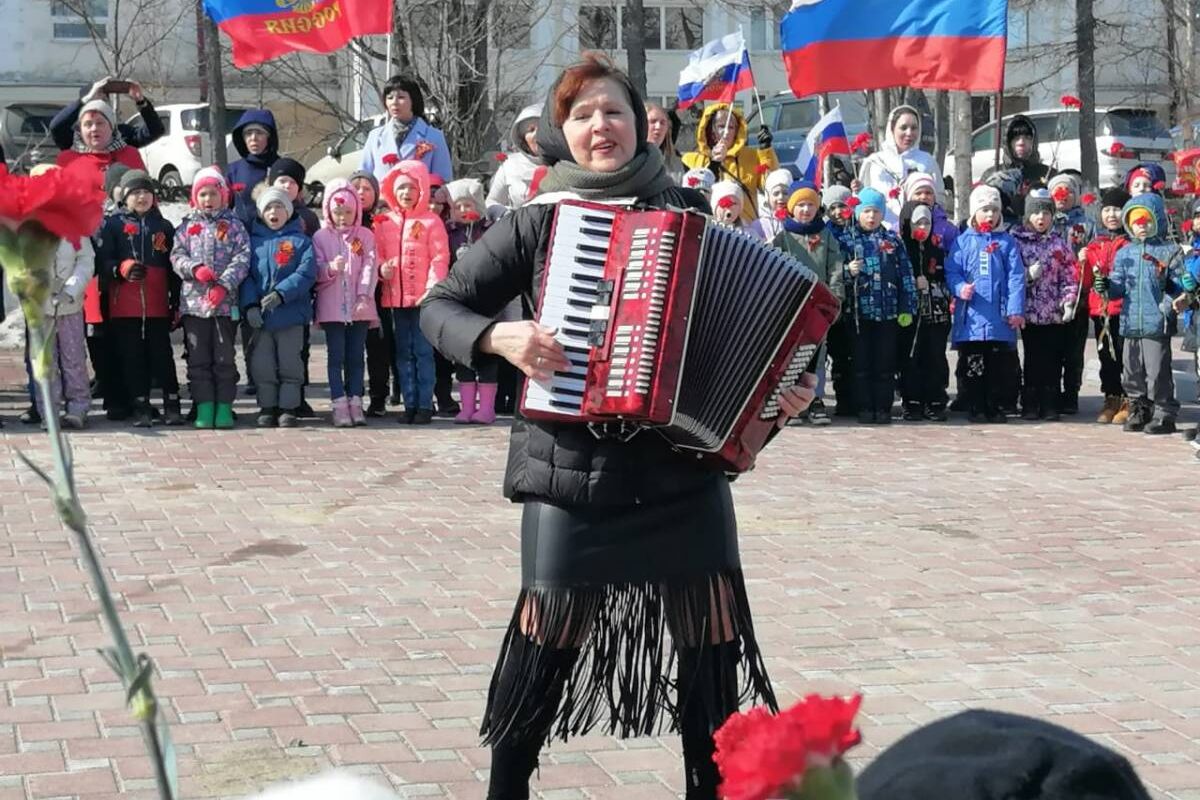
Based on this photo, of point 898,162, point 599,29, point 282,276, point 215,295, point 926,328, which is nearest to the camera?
point 215,295

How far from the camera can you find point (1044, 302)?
12977 mm

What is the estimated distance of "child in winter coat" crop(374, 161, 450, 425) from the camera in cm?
1245

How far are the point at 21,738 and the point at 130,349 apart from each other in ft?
23.2

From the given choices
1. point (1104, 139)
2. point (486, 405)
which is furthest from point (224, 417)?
point (1104, 139)

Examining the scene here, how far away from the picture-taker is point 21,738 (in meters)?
5.39

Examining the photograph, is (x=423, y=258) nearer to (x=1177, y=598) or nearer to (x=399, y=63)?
(x=1177, y=598)

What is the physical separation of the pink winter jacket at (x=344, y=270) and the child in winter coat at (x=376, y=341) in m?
0.31

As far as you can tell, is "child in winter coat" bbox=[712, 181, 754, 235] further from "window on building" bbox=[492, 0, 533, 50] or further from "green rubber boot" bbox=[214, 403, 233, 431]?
"window on building" bbox=[492, 0, 533, 50]

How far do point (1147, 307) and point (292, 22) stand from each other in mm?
7083

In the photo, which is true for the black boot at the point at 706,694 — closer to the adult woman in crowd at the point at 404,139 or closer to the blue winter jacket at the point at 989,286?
the blue winter jacket at the point at 989,286

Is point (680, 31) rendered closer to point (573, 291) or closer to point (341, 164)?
point (341, 164)

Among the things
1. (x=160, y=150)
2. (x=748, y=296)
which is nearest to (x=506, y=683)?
(x=748, y=296)

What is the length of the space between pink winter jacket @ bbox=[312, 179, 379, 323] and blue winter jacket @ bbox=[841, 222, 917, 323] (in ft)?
11.2

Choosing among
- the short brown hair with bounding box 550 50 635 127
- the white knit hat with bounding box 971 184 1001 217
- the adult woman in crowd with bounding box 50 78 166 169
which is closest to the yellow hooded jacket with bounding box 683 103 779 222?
the white knit hat with bounding box 971 184 1001 217
